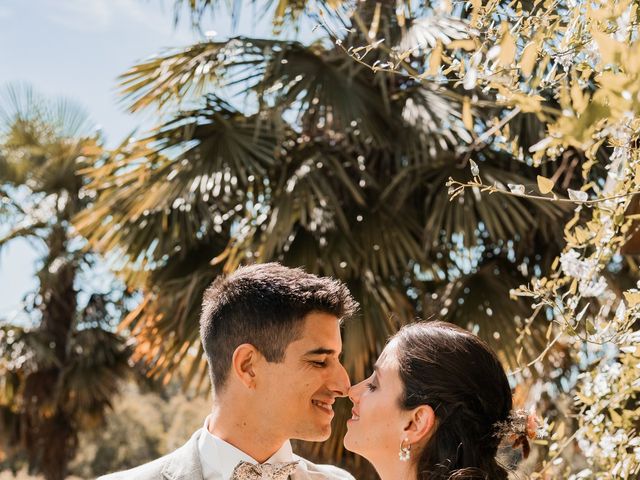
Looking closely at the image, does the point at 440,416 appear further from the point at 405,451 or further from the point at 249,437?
the point at 249,437

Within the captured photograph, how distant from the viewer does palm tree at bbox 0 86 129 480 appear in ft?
30.5

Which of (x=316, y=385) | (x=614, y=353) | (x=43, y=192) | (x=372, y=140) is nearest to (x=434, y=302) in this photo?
(x=372, y=140)

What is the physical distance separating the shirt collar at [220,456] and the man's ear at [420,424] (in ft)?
1.27

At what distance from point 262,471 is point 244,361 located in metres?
0.31

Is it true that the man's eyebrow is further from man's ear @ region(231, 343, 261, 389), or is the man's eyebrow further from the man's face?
man's ear @ region(231, 343, 261, 389)

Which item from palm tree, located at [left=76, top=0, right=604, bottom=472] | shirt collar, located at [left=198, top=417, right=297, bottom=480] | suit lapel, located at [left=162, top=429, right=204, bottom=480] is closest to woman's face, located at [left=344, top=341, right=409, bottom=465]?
shirt collar, located at [left=198, top=417, right=297, bottom=480]

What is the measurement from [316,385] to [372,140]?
3.52 m

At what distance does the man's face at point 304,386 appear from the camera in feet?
7.87

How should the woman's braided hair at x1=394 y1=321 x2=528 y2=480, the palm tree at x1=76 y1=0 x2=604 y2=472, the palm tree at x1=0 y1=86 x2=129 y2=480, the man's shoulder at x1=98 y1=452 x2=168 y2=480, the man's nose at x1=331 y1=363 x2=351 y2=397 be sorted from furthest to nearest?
the palm tree at x1=0 y1=86 x2=129 y2=480
the palm tree at x1=76 y1=0 x2=604 y2=472
the man's nose at x1=331 y1=363 x2=351 y2=397
the man's shoulder at x1=98 y1=452 x2=168 y2=480
the woman's braided hair at x1=394 y1=321 x2=528 y2=480

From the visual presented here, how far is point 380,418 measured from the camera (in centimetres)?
227

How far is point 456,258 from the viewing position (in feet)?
19.2

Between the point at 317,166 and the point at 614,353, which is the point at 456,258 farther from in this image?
the point at 614,353

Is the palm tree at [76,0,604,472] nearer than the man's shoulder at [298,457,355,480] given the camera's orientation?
No

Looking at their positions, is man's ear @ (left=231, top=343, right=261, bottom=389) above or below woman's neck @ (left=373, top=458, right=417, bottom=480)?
above
